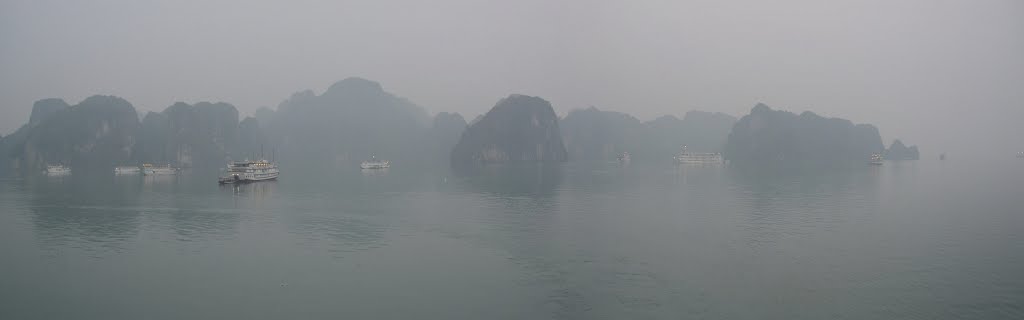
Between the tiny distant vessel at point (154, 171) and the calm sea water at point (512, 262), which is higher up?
the tiny distant vessel at point (154, 171)

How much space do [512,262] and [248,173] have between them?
10190 centimetres

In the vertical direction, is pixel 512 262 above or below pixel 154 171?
below

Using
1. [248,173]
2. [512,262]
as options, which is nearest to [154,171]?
[248,173]

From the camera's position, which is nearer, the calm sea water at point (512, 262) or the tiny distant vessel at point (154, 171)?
the calm sea water at point (512, 262)

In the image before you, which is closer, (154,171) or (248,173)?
(248,173)

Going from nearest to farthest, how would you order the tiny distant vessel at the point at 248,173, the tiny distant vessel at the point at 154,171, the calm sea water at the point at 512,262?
the calm sea water at the point at 512,262
the tiny distant vessel at the point at 248,173
the tiny distant vessel at the point at 154,171

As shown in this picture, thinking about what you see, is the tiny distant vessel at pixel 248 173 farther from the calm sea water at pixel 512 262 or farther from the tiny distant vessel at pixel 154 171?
the tiny distant vessel at pixel 154 171

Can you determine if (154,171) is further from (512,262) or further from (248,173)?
(512,262)

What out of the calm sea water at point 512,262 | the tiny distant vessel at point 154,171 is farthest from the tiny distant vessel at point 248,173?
the tiny distant vessel at point 154,171

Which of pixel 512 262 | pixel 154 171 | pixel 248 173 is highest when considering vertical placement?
pixel 154 171

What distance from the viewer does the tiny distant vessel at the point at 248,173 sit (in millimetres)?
120625

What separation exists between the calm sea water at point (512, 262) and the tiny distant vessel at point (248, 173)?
43.7 metres

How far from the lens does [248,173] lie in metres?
124

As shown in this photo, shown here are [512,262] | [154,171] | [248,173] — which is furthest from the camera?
[154,171]
